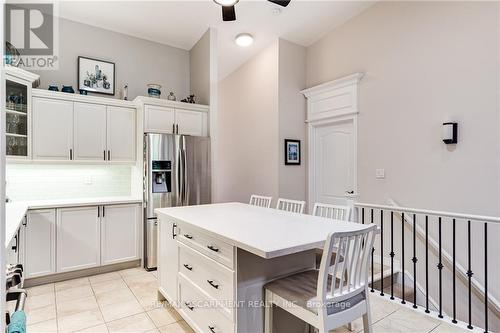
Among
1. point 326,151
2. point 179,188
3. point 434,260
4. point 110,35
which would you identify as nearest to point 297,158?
point 326,151

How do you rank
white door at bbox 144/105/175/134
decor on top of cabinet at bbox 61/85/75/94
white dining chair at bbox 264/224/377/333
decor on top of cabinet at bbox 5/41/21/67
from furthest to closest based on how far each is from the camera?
white door at bbox 144/105/175/134, decor on top of cabinet at bbox 61/85/75/94, decor on top of cabinet at bbox 5/41/21/67, white dining chair at bbox 264/224/377/333

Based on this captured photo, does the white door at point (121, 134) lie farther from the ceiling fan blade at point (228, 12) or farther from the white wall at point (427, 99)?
the white wall at point (427, 99)

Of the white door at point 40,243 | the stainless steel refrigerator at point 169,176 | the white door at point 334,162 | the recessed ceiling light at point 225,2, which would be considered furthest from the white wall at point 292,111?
the white door at point 40,243

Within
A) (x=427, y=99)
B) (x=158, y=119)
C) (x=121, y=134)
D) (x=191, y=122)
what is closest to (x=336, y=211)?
Result: (x=427, y=99)

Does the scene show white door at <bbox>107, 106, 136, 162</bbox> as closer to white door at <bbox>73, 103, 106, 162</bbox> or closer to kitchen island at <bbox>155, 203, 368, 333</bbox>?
white door at <bbox>73, 103, 106, 162</bbox>

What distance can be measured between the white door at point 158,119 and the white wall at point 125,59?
681 mm

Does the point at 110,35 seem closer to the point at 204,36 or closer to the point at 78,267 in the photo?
the point at 204,36

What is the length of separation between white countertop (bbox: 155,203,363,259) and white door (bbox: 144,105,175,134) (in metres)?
1.44

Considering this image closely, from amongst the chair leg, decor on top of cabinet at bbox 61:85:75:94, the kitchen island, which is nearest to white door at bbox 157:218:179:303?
the kitchen island

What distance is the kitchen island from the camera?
1.64m

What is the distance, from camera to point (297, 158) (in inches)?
185

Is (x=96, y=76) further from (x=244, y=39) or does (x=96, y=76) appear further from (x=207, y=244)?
(x=207, y=244)

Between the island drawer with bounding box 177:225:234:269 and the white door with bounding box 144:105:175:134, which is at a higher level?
the white door with bounding box 144:105:175:134

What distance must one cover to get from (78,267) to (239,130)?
3360 millimetres
